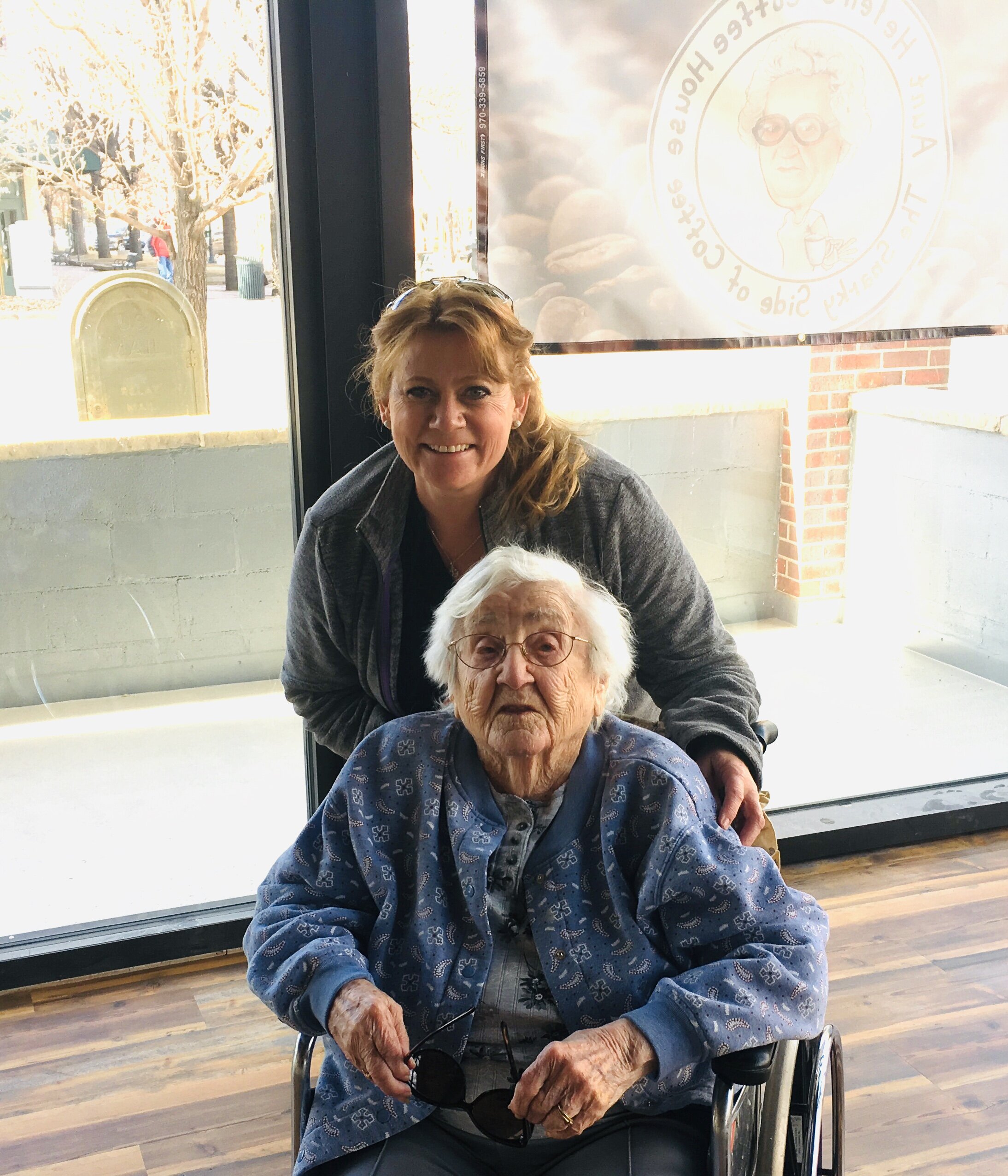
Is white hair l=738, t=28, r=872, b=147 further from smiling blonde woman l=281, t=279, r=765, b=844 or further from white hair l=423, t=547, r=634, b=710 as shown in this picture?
white hair l=423, t=547, r=634, b=710

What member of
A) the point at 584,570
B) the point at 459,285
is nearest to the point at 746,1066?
the point at 584,570

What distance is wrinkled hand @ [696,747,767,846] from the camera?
1714 mm

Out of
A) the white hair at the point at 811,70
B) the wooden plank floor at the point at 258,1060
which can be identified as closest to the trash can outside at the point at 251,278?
the white hair at the point at 811,70

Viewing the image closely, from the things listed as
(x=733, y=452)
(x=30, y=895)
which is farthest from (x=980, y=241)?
(x=30, y=895)

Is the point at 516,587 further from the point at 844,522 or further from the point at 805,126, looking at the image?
the point at 844,522

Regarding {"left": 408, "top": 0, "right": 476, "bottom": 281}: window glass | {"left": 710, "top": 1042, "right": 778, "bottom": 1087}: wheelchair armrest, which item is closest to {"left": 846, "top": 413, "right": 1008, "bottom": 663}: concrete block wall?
{"left": 408, "top": 0, "right": 476, "bottom": 281}: window glass

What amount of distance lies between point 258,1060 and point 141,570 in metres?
1.04

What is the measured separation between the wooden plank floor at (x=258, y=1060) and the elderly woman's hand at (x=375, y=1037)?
841 millimetres

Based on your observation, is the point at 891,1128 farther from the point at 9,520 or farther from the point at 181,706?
the point at 9,520

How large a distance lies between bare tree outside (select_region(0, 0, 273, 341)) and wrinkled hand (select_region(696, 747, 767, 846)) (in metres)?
1.46

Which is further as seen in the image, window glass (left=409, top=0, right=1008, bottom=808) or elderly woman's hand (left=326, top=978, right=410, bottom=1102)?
window glass (left=409, top=0, right=1008, bottom=808)

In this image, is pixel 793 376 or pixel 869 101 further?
pixel 793 376

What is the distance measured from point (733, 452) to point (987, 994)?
1378 millimetres

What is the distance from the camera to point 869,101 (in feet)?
9.08
